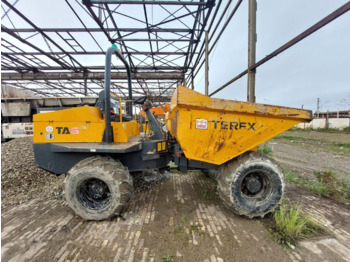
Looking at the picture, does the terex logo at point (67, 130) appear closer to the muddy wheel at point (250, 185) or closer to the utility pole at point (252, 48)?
the muddy wheel at point (250, 185)

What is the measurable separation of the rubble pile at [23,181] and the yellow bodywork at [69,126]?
4.49 feet

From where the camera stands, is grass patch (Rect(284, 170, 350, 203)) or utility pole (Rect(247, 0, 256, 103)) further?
utility pole (Rect(247, 0, 256, 103))

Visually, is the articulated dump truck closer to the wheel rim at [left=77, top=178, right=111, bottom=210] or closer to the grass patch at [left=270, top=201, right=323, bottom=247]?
the wheel rim at [left=77, top=178, right=111, bottom=210]

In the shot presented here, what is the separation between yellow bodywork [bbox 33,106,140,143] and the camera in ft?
8.96

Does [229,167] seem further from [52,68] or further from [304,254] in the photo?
[52,68]

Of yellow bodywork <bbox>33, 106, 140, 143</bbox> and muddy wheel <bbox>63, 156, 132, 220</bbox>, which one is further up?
yellow bodywork <bbox>33, 106, 140, 143</bbox>

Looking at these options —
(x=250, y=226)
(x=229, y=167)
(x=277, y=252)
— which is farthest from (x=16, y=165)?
(x=277, y=252)

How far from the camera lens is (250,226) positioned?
7.74 ft

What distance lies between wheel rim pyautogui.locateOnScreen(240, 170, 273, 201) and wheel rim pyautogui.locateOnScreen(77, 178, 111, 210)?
2194mm

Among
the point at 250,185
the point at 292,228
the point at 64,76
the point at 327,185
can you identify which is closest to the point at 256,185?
the point at 250,185

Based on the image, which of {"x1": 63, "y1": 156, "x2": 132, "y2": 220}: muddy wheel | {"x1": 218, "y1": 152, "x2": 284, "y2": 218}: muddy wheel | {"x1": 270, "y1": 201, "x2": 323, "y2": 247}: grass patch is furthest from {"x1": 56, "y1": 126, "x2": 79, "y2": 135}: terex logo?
{"x1": 270, "y1": 201, "x2": 323, "y2": 247}: grass patch

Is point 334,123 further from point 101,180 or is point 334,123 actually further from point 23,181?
point 23,181

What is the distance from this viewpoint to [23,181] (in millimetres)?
3848

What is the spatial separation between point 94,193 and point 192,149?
68.5 inches
